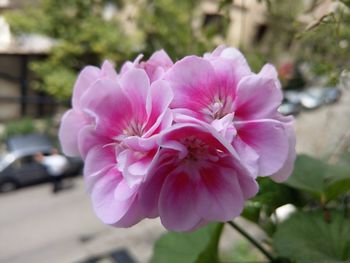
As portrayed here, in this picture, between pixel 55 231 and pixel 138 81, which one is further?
pixel 55 231

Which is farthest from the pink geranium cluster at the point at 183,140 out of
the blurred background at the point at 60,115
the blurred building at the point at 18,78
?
the blurred building at the point at 18,78

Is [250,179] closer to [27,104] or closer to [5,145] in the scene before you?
[5,145]

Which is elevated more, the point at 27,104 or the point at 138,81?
the point at 138,81

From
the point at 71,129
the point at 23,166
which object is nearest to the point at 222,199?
the point at 71,129

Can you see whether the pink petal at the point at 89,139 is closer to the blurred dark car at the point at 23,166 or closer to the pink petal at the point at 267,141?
the pink petal at the point at 267,141

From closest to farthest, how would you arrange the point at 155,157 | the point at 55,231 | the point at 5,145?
the point at 155,157, the point at 55,231, the point at 5,145

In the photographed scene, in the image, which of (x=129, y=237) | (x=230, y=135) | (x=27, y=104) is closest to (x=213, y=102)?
(x=230, y=135)
